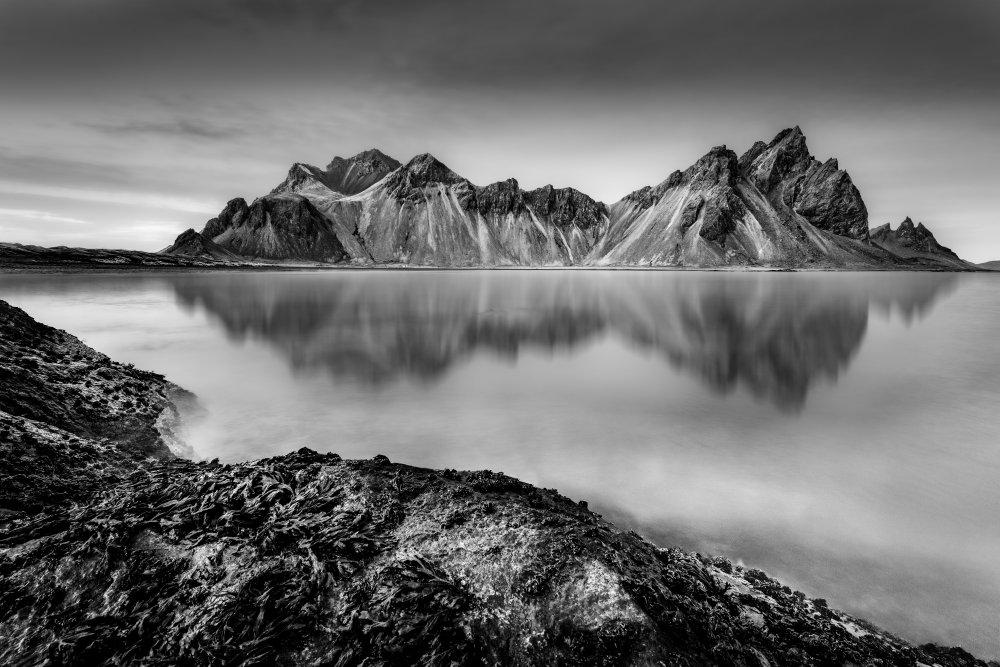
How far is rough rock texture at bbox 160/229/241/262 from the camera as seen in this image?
165625mm

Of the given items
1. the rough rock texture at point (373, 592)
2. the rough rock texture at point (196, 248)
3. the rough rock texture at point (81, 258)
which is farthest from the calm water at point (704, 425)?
the rough rock texture at point (196, 248)

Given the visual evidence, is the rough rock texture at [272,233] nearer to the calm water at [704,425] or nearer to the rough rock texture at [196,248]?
the rough rock texture at [196,248]

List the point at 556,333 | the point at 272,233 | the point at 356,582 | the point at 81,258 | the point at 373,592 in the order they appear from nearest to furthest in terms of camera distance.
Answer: the point at 373,592 < the point at 356,582 < the point at 556,333 < the point at 81,258 < the point at 272,233

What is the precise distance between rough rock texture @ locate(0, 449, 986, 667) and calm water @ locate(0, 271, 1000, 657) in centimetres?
134

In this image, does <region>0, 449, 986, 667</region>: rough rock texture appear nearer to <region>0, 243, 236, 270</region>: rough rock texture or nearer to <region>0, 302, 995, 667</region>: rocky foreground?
<region>0, 302, 995, 667</region>: rocky foreground

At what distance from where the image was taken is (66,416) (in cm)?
854

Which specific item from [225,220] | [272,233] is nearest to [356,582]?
[272,233]

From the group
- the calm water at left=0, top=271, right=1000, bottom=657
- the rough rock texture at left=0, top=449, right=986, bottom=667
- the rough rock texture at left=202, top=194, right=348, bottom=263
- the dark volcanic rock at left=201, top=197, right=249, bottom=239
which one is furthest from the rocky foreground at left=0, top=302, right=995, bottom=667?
the dark volcanic rock at left=201, top=197, right=249, bottom=239

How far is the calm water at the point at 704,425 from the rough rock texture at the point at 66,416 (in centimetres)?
108

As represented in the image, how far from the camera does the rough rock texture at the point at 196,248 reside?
166 metres

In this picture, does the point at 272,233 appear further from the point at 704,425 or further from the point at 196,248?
the point at 704,425

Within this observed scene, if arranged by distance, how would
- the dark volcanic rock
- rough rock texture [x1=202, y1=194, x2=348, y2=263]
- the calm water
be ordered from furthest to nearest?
the dark volcanic rock, rough rock texture [x1=202, y1=194, x2=348, y2=263], the calm water

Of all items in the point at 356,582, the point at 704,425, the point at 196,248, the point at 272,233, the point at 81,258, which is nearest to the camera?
the point at 356,582

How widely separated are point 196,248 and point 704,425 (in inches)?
7732
